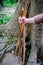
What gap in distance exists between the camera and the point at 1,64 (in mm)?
4531

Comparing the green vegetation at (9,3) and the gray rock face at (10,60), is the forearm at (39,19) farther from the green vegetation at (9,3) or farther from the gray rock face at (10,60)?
the green vegetation at (9,3)

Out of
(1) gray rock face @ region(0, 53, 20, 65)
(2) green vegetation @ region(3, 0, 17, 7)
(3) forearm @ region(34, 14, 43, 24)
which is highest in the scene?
(2) green vegetation @ region(3, 0, 17, 7)

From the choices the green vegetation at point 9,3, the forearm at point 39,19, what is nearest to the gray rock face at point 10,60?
the forearm at point 39,19

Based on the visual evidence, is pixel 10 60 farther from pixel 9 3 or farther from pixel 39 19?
pixel 9 3

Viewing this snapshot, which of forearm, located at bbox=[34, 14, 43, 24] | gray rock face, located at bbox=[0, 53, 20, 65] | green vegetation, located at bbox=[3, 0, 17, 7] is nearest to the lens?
forearm, located at bbox=[34, 14, 43, 24]

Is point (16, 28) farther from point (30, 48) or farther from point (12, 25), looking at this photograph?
point (30, 48)

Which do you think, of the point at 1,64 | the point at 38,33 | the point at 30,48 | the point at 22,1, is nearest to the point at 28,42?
the point at 30,48

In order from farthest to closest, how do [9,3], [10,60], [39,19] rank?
[9,3] < [10,60] < [39,19]

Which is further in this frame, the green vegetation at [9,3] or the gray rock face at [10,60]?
the green vegetation at [9,3]

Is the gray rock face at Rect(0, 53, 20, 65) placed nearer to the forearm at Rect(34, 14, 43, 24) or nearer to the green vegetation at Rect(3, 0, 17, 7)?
the forearm at Rect(34, 14, 43, 24)

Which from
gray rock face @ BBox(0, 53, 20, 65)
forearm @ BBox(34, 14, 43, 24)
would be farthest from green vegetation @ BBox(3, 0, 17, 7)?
forearm @ BBox(34, 14, 43, 24)

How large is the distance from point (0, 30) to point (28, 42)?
1.40m

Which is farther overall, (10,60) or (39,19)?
(10,60)

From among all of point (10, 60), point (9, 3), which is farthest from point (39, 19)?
point (9, 3)
